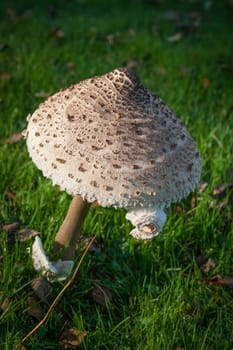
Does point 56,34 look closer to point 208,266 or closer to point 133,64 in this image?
point 133,64

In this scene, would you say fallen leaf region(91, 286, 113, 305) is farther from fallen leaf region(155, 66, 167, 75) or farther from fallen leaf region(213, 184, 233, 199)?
fallen leaf region(155, 66, 167, 75)

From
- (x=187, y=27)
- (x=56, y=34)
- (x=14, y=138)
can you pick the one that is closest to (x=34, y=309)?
(x=14, y=138)

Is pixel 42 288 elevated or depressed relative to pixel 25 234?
depressed

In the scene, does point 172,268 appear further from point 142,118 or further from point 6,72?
point 6,72

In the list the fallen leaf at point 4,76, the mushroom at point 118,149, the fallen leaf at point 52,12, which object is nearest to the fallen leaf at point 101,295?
the mushroom at point 118,149

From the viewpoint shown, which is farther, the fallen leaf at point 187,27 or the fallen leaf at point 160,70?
the fallen leaf at point 187,27

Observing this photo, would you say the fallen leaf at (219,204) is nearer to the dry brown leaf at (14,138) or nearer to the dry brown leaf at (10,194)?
the dry brown leaf at (10,194)

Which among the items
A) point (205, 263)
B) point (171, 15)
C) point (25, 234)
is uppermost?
point (171, 15)
